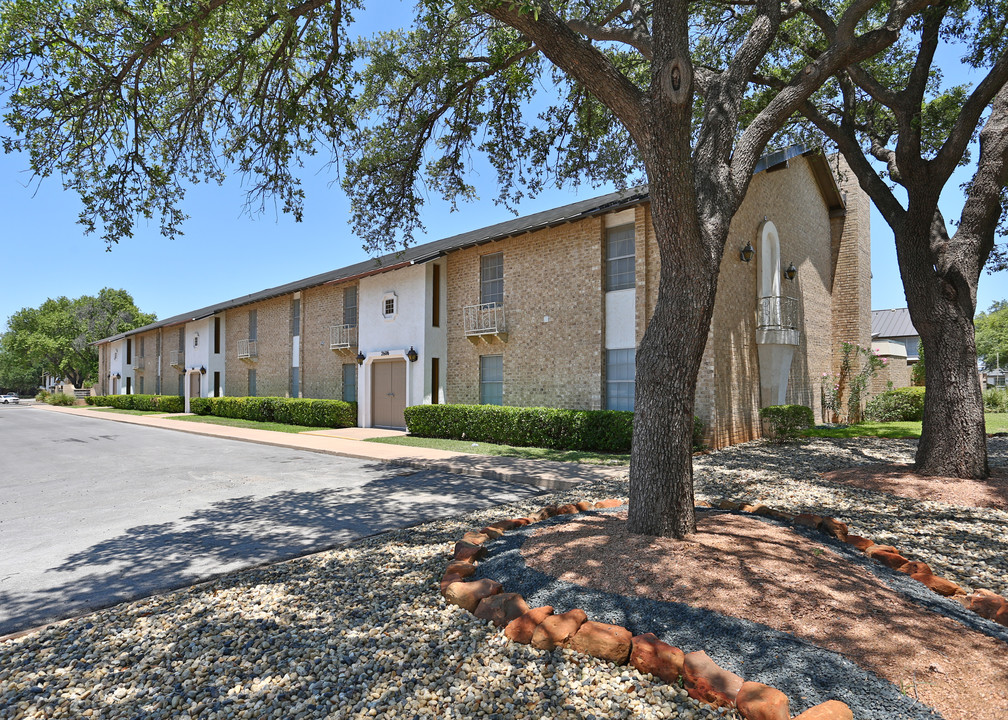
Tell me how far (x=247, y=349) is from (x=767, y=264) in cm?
2362

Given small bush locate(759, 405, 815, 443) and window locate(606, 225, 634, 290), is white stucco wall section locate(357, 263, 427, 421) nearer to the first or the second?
window locate(606, 225, 634, 290)

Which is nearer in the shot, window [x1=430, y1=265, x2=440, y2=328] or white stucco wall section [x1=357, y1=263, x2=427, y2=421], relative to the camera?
white stucco wall section [x1=357, y1=263, x2=427, y2=421]

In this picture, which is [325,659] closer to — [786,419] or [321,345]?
[786,419]


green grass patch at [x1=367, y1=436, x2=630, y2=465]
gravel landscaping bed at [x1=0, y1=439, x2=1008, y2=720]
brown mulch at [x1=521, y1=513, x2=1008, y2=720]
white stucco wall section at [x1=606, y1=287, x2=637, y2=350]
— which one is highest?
white stucco wall section at [x1=606, y1=287, x2=637, y2=350]

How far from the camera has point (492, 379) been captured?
53.5 feet

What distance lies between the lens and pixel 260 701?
266 cm

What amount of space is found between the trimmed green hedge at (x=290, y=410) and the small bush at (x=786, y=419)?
46.1ft

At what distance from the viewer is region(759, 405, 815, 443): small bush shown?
12.6 metres

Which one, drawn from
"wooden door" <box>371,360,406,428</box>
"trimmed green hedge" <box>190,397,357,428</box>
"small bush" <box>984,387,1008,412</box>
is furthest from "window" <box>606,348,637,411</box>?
"small bush" <box>984,387,1008,412</box>

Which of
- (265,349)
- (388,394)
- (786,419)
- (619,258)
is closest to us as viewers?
(786,419)

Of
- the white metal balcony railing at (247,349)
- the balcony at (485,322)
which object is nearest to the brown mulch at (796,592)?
the balcony at (485,322)

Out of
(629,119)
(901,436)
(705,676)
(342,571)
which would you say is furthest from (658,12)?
(901,436)

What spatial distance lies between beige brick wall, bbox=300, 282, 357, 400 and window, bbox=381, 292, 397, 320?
105 inches

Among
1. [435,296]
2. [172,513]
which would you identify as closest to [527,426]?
[435,296]
